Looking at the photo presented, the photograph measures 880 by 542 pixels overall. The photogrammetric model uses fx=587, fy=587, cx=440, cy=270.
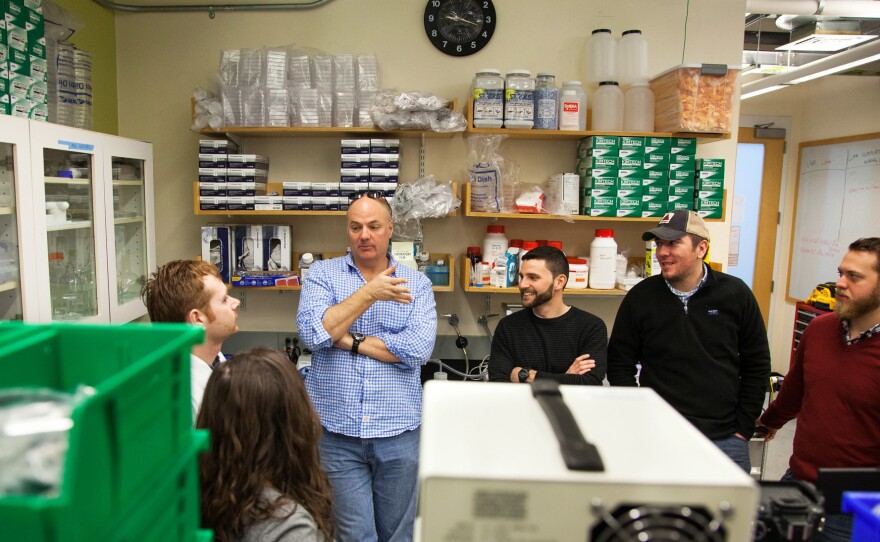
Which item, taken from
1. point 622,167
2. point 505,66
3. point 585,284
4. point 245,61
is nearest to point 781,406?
point 585,284

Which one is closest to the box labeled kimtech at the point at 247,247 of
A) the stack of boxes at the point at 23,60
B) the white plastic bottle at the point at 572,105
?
the stack of boxes at the point at 23,60

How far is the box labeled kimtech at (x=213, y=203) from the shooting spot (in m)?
2.86

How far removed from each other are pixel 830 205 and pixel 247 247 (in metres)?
4.92

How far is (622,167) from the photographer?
2.84 metres

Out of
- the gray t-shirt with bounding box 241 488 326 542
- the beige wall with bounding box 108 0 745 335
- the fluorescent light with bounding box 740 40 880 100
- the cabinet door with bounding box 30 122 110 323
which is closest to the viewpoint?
the gray t-shirt with bounding box 241 488 326 542

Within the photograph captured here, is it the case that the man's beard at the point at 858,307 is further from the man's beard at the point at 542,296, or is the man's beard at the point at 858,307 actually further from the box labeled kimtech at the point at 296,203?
the box labeled kimtech at the point at 296,203

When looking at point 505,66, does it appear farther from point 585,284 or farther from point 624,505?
point 624,505

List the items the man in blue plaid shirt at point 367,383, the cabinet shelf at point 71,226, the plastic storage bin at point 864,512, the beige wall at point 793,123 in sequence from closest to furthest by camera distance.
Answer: the plastic storage bin at point 864,512
the man in blue plaid shirt at point 367,383
the cabinet shelf at point 71,226
the beige wall at point 793,123

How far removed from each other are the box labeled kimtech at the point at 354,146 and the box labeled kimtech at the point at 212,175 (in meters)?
0.60

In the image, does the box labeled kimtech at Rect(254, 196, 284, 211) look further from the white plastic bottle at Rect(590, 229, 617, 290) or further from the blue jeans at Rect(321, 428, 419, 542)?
the white plastic bottle at Rect(590, 229, 617, 290)

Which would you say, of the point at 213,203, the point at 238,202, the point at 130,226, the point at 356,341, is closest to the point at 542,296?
the point at 356,341

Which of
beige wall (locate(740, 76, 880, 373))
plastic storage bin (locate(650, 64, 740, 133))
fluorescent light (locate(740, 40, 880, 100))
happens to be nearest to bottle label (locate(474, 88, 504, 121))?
plastic storage bin (locate(650, 64, 740, 133))

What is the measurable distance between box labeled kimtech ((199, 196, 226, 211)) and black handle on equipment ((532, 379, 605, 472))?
247cm

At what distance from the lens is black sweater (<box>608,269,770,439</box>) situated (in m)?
2.07
